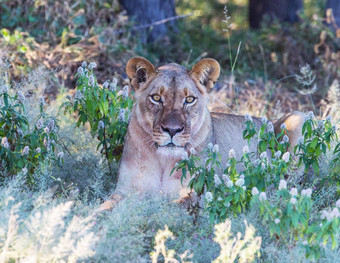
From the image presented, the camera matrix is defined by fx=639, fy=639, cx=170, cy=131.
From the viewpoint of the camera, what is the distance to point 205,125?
5.20m

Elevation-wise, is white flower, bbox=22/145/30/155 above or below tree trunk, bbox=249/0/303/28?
above

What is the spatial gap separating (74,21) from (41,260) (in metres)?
5.55

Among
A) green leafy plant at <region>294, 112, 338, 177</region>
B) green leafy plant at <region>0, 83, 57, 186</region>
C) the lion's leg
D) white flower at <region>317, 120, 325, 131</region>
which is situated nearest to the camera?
green leafy plant at <region>294, 112, 338, 177</region>

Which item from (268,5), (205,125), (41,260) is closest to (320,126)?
(205,125)

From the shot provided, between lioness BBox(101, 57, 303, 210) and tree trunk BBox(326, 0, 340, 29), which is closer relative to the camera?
lioness BBox(101, 57, 303, 210)

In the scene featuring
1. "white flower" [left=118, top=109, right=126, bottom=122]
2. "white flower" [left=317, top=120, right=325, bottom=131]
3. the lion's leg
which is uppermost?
"white flower" [left=317, top=120, right=325, bottom=131]

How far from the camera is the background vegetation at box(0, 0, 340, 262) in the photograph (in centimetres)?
377

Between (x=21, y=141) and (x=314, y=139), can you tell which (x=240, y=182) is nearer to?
(x=314, y=139)

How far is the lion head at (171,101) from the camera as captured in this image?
4.73 m

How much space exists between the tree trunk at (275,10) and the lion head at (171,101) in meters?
7.47

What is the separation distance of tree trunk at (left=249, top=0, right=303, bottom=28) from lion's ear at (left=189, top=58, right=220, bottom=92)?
735 cm

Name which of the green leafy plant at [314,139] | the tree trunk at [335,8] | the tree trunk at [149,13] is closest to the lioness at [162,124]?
the green leafy plant at [314,139]

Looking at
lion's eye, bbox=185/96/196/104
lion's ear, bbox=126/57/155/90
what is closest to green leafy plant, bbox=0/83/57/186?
lion's ear, bbox=126/57/155/90

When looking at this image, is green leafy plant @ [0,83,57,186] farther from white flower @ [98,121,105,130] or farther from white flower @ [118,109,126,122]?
white flower @ [118,109,126,122]
